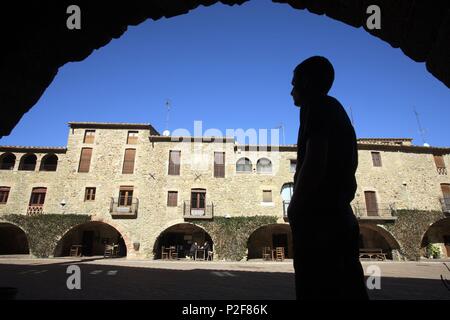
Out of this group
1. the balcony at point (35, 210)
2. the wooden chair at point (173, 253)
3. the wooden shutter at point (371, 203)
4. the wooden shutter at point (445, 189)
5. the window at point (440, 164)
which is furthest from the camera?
the window at point (440, 164)

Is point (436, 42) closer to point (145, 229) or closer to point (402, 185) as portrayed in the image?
point (145, 229)

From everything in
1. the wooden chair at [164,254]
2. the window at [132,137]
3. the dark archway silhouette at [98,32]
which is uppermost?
the window at [132,137]

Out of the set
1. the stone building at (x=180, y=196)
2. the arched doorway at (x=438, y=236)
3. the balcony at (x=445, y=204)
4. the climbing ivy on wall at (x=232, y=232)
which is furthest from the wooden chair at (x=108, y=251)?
the balcony at (x=445, y=204)

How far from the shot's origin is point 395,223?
21516 millimetres

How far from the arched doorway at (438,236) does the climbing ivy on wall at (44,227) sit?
27129 millimetres

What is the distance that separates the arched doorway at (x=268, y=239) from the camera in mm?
22203

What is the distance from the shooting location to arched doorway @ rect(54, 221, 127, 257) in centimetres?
2216

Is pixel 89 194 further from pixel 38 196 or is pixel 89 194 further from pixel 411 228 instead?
pixel 411 228

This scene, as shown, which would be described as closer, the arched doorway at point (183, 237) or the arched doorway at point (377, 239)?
the arched doorway at point (377, 239)

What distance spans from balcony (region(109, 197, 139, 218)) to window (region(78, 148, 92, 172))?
3680mm

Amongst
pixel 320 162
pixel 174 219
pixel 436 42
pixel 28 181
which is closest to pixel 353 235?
pixel 320 162

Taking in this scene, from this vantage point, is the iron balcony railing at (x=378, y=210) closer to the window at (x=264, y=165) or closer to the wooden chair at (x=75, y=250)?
the window at (x=264, y=165)
